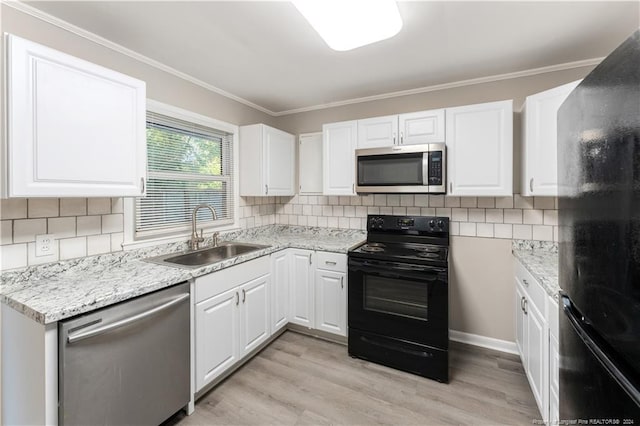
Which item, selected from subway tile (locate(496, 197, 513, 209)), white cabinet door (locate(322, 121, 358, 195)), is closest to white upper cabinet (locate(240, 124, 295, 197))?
white cabinet door (locate(322, 121, 358, 195))

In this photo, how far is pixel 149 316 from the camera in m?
1.53

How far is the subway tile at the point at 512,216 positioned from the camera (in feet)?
8.09

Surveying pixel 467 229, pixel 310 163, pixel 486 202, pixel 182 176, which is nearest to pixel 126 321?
pixel 182 176

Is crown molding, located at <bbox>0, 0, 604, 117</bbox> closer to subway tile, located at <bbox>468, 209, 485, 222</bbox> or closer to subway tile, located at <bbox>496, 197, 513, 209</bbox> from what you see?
subway tile, located at <bbox>496, 197, 513, 209</bbox>

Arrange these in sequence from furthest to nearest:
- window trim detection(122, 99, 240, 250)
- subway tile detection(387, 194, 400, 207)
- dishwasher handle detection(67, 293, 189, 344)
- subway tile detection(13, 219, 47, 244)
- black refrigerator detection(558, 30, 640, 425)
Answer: subway tile detection(387, 194, 400, 207), window trim detection(122, 99, 240, 250), subway tile detection(13, 219, 47, 244), dishwasher handle detection(67, 293, 189, 344), black refrigerator detection(558, 30, 640, 425)

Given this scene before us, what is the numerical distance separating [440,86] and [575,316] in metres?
2.37

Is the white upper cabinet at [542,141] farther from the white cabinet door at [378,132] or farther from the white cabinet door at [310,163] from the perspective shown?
the white cabinet door at [310,163]

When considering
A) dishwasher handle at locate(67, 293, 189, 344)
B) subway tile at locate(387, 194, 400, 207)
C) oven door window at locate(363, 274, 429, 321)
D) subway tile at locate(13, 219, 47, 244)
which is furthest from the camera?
subway tile at locate(387, 194, 400, 207)

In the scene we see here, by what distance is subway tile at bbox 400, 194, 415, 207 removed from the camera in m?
2.86

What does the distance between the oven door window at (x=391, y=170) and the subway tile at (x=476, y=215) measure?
0.61 metres

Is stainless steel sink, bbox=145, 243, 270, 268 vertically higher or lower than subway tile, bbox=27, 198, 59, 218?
lower

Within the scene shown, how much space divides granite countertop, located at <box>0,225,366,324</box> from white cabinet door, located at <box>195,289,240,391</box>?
0.26 metres

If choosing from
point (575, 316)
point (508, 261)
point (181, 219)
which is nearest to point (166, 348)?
point (181, 219)

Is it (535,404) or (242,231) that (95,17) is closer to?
(242,231)
